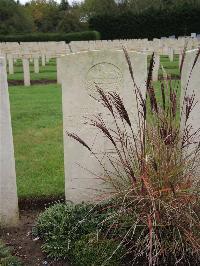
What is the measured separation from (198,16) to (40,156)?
27.2 metres

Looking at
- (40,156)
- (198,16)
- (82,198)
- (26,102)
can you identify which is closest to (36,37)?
(198,16)

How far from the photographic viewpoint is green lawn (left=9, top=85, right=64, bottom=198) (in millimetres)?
4758

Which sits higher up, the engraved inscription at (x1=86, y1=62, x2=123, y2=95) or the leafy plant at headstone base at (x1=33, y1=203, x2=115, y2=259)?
the engraved inscription at (x1=86, y1=62, x2=123, y2=95)

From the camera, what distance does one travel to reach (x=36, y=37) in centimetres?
3011

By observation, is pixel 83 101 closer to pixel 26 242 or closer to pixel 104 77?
pixel 104 77

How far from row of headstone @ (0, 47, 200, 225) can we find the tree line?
2126 centimetres

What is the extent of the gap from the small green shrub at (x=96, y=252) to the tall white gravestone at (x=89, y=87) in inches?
22.6

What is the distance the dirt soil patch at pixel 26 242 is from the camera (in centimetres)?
341

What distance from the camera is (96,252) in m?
3.16

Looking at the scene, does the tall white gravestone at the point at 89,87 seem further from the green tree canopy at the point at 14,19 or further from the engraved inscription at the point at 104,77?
the green tree canopy at the point at 14,19

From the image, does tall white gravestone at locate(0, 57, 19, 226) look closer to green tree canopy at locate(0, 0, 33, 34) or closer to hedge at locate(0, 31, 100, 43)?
hedge at locate(0, 31, 100, 43)

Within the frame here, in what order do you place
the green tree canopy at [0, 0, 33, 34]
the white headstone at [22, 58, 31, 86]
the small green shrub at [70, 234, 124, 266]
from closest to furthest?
the small green shrub at [70, 234, 124, 266] → the white headstone at [22, 58, 31, 86] → the green tree canopy at [0, 0, 33, 34]

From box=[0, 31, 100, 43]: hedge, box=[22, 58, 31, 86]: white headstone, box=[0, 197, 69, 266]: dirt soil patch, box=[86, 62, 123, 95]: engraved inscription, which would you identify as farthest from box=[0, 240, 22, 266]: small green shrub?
box=[0, 31, 100, 43]: hedge

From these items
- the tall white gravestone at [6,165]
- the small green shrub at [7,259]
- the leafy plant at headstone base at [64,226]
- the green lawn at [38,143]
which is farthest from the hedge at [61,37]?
the small green shrub at [7,259]
